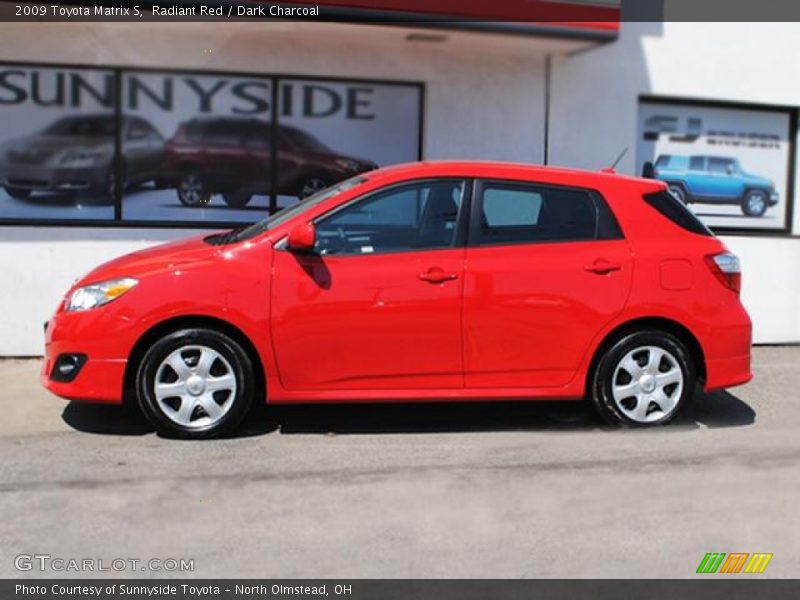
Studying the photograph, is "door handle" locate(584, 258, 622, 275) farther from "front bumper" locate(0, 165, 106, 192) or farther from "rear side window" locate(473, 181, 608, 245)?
"front bumper" locate(0, 165, 106, 192)

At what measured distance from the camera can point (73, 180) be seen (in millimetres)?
8297

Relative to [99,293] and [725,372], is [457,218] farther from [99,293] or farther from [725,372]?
[99,293]

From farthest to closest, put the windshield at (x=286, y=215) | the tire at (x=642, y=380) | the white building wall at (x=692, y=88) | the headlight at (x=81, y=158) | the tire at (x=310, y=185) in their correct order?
the white building wall at (x=692, y=88) → the tire at (x=310, y=185) → the headlight at (x=81, y=158) → the tire at (x=642, y=380) → the windshield at (x=286, y=215)

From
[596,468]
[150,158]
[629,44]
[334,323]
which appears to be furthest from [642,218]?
[150,158]

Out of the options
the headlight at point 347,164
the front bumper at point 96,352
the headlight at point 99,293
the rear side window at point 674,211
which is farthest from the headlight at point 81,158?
the rear side window at point 674,211

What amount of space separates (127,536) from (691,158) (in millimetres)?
7437

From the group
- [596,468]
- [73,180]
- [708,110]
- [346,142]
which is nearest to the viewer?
[596,468]

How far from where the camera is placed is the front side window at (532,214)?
577 centimetres

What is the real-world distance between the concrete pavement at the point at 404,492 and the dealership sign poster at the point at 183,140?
248 cm

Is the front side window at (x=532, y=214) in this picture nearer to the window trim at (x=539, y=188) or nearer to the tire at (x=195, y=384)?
the window trim at (x=539, y=188)

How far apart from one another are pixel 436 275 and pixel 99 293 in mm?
2031

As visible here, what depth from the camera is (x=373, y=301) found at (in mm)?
5512

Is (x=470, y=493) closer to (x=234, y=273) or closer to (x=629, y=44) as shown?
(x=234, y=273)

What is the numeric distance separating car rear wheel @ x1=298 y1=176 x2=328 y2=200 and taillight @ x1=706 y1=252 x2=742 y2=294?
13.2 ft
